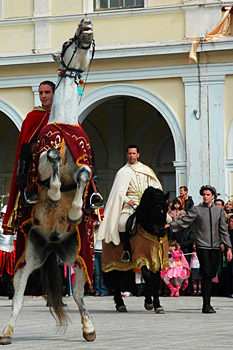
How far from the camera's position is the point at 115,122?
2917cm

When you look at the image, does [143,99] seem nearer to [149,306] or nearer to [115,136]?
[115,136]

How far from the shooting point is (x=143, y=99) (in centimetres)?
2531

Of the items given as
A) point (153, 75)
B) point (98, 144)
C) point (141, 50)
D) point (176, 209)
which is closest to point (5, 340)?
point (176, 209)

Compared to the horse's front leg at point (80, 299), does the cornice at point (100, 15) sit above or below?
above

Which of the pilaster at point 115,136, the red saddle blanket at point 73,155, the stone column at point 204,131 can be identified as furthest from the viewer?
the pilaster at point 115,136

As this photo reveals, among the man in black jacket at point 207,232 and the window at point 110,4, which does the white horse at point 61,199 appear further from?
the window at point 110,4

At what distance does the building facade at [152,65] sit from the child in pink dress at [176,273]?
4.89 m

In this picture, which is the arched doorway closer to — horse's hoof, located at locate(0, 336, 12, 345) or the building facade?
the building facade

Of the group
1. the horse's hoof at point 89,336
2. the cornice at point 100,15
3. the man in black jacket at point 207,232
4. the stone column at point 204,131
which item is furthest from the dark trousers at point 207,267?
the cornice at point 100,15

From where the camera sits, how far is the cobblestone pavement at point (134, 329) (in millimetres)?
9398

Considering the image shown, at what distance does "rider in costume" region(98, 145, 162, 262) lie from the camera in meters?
15.0

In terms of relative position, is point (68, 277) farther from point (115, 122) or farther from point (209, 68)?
point (115, 122)

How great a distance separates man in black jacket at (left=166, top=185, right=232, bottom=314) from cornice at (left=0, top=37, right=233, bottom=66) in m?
9.86

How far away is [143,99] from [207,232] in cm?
1091
